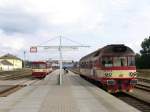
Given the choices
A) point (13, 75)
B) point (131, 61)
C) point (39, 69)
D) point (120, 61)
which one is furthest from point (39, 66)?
point (131, 61)

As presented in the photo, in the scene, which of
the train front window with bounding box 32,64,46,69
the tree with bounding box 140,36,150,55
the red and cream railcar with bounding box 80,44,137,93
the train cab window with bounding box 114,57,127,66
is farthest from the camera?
the tree with bounding box 140,36,150,55

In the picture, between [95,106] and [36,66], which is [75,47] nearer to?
[36,66]

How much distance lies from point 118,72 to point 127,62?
100 centimetres

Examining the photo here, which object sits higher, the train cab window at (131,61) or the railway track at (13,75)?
the train cab window at (131,61)

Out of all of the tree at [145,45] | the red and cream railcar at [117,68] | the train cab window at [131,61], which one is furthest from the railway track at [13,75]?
the tree at [145,45]

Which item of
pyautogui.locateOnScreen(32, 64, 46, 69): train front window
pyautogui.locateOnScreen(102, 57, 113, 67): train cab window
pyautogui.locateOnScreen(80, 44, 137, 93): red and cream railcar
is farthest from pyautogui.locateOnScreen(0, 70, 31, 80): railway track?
pyautogui.locateOnScreen(80, 44, 137, 93): red and cream railcar

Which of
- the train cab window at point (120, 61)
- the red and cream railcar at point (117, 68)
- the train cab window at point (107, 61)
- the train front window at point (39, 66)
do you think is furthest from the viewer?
the train front window at point (39, 66)

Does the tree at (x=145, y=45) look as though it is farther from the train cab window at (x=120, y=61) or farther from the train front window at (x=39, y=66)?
the train cab window at (x=120, y=61)

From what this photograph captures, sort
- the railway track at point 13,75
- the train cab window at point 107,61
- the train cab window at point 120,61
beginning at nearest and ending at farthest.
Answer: the train cab window at point 120,61 → the train cab window at point 107,61 → the railway track at point 13,75

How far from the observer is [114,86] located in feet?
93.6

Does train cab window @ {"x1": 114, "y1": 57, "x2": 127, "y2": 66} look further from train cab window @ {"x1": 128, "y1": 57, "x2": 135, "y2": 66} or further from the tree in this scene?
the tree

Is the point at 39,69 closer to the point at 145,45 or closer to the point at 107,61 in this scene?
the point at 107,61

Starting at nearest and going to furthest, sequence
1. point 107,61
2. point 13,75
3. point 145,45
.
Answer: point 107,61 < point 13,75 < point 145,45

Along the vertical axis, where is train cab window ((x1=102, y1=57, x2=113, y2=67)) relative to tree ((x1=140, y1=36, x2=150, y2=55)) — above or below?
below
